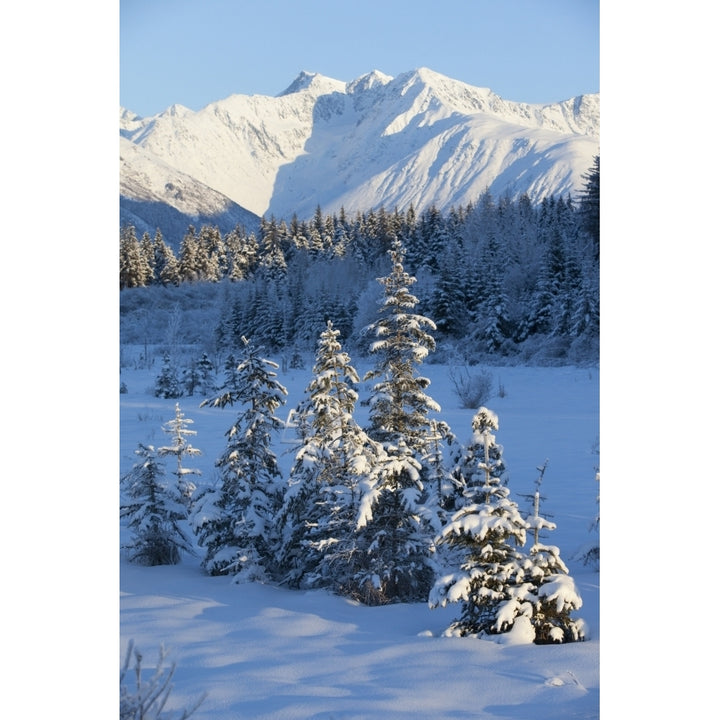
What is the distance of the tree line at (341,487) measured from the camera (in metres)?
5.97

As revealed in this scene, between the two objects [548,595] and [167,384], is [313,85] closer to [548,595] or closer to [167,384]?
[548,595]

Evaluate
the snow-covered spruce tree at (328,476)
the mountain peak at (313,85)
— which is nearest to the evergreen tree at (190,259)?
the snow-covered spruce tree at (328,476)

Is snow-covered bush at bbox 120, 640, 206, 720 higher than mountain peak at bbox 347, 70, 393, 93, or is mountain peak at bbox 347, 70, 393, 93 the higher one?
mountain peak at bbox 347, 70, 393, 93

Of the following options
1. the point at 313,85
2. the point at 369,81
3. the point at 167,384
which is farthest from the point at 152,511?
the point at 167,384

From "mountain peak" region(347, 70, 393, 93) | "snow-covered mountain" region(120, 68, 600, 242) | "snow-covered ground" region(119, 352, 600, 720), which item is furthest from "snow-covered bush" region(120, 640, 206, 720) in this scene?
"mountain peak" region(347, 70, 393, 93)

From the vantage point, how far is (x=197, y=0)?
5.23m

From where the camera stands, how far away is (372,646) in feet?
14.1

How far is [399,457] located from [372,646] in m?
1.82

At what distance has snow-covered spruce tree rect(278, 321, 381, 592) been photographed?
607cm

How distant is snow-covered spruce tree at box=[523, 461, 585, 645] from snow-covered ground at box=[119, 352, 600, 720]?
0.16m

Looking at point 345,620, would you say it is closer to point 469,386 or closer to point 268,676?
point 268,676

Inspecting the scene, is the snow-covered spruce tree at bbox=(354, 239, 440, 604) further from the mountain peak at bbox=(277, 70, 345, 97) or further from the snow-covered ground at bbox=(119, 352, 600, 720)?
the mountain peak at bbox=(277, 70, 345, 97)

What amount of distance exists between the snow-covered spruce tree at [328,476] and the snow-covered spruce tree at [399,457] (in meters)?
0.19

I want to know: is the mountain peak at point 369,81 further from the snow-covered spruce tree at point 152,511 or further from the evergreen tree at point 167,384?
the evergreen tree at point 167,384
